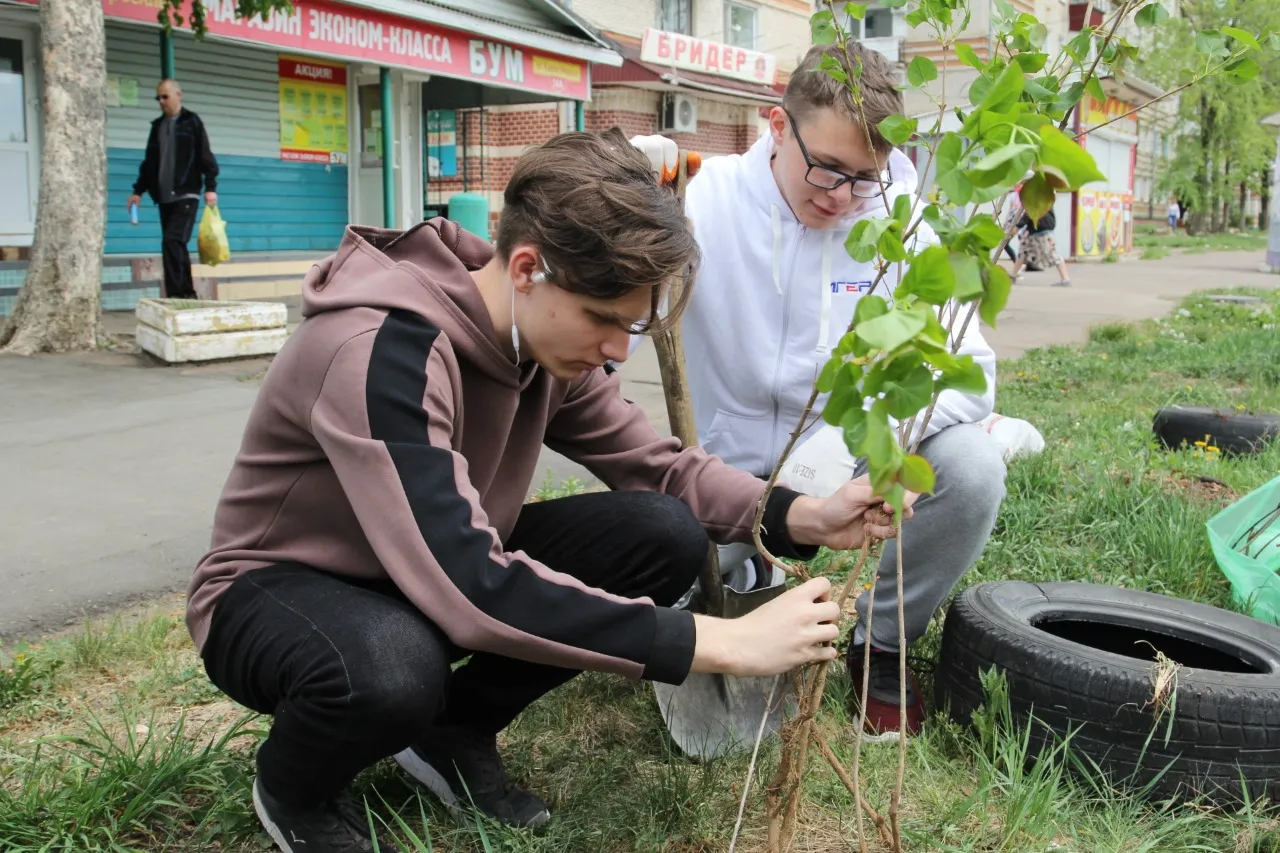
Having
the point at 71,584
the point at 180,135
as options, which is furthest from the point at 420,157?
the point at 71,584

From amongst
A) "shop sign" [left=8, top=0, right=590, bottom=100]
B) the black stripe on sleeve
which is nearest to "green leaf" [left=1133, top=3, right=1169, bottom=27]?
the black stripe on sleeve

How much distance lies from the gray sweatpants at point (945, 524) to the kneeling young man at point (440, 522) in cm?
43

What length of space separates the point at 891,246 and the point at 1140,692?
121cm

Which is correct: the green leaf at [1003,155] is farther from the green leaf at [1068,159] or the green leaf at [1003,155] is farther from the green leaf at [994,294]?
the green leaf at [994,294]

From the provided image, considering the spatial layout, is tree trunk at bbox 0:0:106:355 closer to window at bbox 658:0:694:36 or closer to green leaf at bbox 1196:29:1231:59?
green leaf at bbox 1196:29:1231:59

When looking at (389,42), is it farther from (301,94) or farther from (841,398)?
(841,398)

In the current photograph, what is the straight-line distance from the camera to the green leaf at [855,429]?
121 cm

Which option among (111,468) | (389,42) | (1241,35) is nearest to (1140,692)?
(1241,35)

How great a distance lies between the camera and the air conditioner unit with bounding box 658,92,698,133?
19625mm

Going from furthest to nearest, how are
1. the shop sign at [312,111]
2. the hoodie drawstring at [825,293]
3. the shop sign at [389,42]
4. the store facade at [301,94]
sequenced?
the shop sign at [312,111] < the shop sign at [389,42] < the store facade at [301,94] < the hoodie drawstring at [825,293]

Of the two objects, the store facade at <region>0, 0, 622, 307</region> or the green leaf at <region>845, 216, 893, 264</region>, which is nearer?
the green leaf at <region>845, 216, 893, 264</region>

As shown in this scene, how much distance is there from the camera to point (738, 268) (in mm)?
2951

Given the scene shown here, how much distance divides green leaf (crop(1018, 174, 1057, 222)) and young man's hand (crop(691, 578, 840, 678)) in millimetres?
693

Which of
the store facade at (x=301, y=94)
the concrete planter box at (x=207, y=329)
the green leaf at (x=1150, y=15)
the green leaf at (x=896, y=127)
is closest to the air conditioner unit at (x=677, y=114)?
the store facade at (x=301, y=94)
